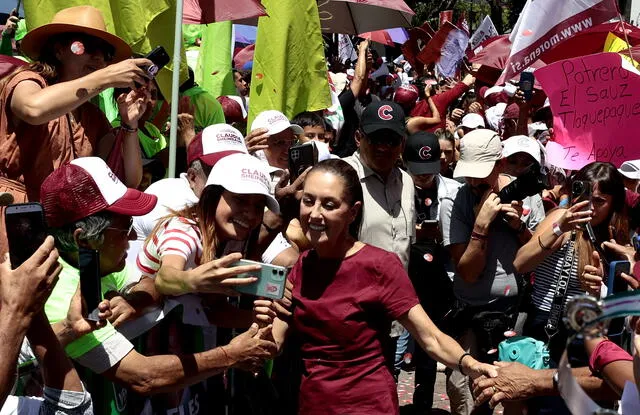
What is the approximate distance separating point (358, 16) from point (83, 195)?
780 centimetres

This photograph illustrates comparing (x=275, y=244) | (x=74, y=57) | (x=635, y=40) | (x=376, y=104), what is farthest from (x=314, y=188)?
(x=635, y=40)

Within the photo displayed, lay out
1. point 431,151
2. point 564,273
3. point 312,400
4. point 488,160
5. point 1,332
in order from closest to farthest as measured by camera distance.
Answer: point 1,332 < point 312,400 < point 564,273 < point 488,160 < point 431,151

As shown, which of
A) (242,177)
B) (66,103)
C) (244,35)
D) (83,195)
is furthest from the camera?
(244,35)

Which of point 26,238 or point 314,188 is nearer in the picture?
point 26,238

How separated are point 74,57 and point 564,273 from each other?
8.91 feet

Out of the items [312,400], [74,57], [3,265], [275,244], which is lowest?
[312,400]

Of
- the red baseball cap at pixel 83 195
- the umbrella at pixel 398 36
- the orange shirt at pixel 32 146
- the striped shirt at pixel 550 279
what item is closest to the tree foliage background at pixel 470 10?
the umbrella at pixel 398 36

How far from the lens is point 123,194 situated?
3.40 m

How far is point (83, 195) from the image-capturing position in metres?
3.26

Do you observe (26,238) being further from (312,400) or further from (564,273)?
(564,273)

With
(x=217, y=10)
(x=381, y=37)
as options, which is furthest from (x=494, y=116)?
(x=381, y=37)

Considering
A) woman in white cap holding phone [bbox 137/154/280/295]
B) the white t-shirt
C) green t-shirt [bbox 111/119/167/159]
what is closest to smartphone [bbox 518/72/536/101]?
green t-shirt [bbox 111/119/167/159]

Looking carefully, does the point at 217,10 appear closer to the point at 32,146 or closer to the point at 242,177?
the point at 32,146

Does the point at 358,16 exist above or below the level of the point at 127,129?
above
